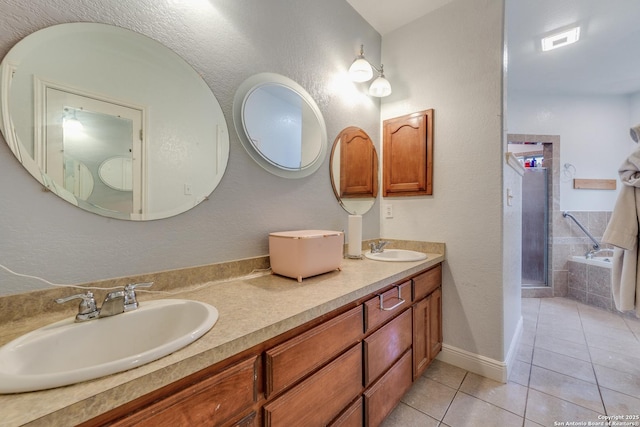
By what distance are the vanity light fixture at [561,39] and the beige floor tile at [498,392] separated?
2935mm

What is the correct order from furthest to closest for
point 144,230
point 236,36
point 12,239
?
point 236,36 → point 144,230 → point 12,239

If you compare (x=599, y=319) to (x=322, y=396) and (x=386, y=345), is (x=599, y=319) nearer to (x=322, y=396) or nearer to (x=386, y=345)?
(x=386, y=345)

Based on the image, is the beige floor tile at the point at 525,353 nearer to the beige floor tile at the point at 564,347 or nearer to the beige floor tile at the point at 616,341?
the beige floor tile at the point at 564,347

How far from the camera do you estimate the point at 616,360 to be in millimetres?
1862

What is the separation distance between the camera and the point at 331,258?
4.31 feet

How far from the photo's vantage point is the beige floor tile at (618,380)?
1.55 metres

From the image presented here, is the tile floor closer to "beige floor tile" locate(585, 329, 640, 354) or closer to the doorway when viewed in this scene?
"beige floor tile" locate(585, 329, 640, 354)

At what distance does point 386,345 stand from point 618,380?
167cm

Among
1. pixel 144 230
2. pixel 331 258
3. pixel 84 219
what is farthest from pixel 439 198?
pixel 84 219

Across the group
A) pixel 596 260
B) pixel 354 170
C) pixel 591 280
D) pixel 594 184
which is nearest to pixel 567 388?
pixel 354 170

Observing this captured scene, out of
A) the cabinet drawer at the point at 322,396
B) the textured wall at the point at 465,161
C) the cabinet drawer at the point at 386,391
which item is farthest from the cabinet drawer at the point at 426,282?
the cabinet drawer at the point at 322,396

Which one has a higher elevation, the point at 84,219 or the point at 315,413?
the point at 84,219

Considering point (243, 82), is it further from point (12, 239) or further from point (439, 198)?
point (439, 198)

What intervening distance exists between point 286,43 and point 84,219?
133cm
